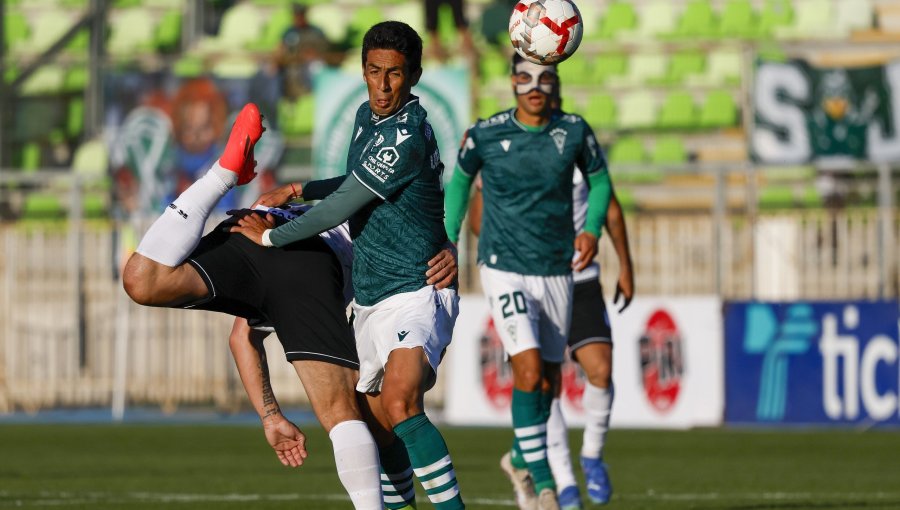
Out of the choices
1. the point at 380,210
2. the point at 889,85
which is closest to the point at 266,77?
the point at 889,85

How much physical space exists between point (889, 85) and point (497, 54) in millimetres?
5411

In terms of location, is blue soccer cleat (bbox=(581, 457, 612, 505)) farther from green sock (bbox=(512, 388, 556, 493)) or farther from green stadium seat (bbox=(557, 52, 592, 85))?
green stadium seat (bbox=(557, 52, 592, 85))

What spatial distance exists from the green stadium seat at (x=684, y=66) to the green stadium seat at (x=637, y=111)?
426 mm

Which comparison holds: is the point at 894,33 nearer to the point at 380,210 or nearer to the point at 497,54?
the point at 497,54

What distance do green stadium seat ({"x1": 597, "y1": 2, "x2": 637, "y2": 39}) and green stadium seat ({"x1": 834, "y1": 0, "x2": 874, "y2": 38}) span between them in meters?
2.79

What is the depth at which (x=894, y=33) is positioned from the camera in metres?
21.8

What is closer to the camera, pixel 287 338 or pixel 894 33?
pixel 287 338

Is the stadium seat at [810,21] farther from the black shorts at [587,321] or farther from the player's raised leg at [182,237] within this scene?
the player's raised leg at [182,237]

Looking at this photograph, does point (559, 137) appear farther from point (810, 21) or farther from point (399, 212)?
point (810, 21)

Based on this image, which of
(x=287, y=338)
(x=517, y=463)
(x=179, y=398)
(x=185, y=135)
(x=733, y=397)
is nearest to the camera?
(x=287, y=338)

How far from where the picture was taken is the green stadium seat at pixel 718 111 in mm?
21547

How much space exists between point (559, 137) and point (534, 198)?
36cm

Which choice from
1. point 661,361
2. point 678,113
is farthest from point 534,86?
point 678,113

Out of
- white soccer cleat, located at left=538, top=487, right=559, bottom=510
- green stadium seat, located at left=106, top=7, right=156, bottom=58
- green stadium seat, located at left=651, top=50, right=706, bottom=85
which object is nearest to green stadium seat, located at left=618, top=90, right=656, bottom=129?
green stadium seat, located at left=651, top=50, right=706, bottom=85
